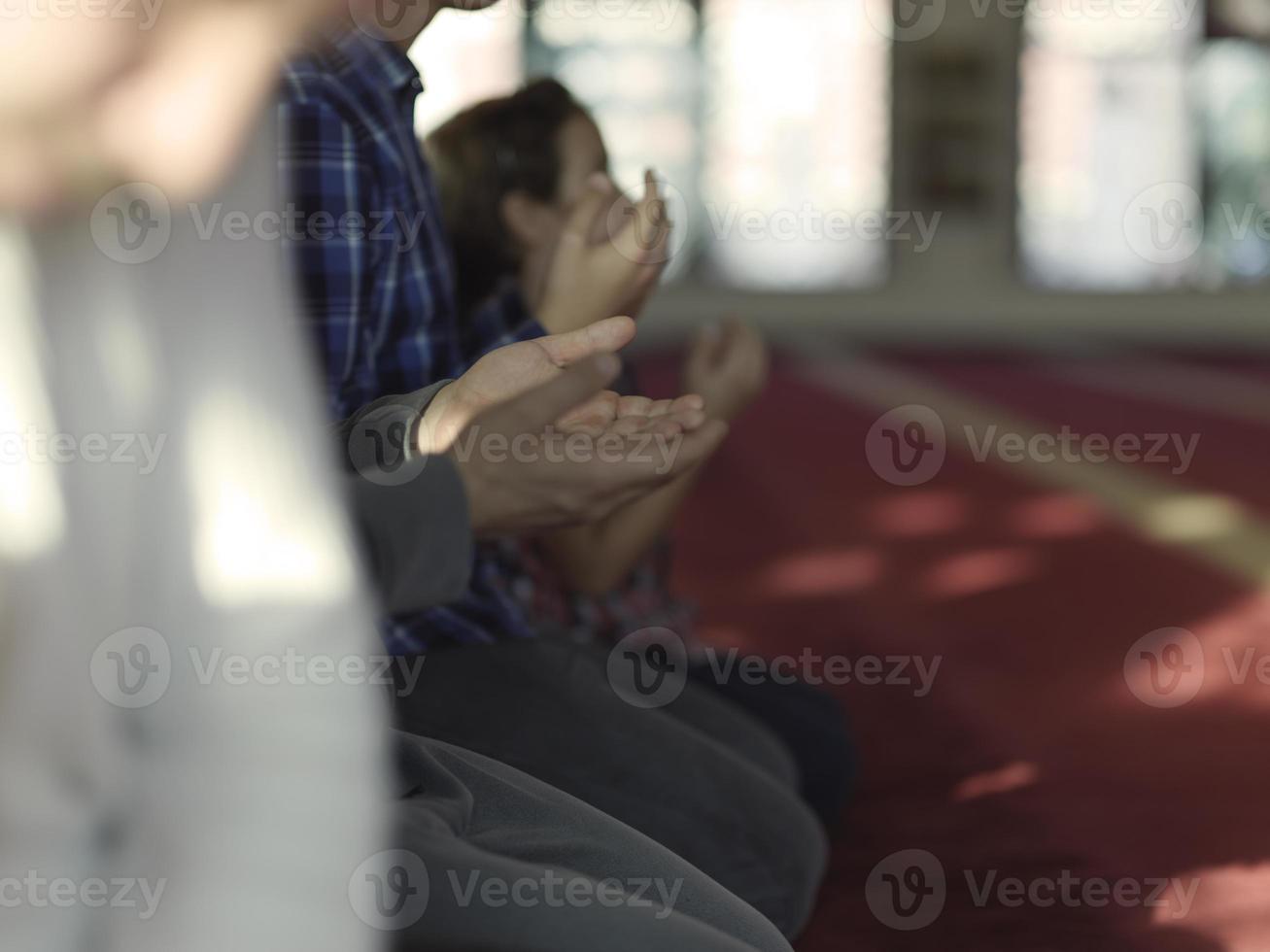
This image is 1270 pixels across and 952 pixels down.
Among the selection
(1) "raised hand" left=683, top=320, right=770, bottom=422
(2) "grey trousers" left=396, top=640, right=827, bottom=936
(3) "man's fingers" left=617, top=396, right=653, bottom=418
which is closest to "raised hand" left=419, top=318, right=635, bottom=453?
(3) "man's fingers" left=617, top=396, right=653, bottom=418

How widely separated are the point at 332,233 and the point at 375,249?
36 mm

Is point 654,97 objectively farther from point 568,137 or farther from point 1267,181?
point 568,137

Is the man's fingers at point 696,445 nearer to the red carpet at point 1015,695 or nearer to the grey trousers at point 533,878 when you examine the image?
the grey trousers at point 533,878

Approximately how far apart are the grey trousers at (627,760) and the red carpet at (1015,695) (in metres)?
0.05

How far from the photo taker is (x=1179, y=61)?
261 inches

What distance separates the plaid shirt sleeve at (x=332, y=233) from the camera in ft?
2.53

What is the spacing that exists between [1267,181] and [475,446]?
689 centimetres

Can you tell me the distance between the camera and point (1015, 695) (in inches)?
50.6

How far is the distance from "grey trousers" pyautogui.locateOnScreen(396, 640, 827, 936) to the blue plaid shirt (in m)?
0.04

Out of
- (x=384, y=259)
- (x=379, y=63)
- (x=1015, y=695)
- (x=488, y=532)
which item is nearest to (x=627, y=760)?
(x=488, y=532)

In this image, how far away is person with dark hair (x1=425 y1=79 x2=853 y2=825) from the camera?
1046mm

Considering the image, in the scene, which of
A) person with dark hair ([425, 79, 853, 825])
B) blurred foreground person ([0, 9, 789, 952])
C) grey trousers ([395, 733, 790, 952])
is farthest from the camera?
person with dark hair ([425, 79, 853, 825])

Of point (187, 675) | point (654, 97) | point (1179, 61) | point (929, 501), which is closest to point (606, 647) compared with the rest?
point (187, 675)

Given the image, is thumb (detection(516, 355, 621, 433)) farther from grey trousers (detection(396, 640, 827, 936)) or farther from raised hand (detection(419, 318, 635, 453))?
grey trousers (detection(396, 640, 827, 936))
